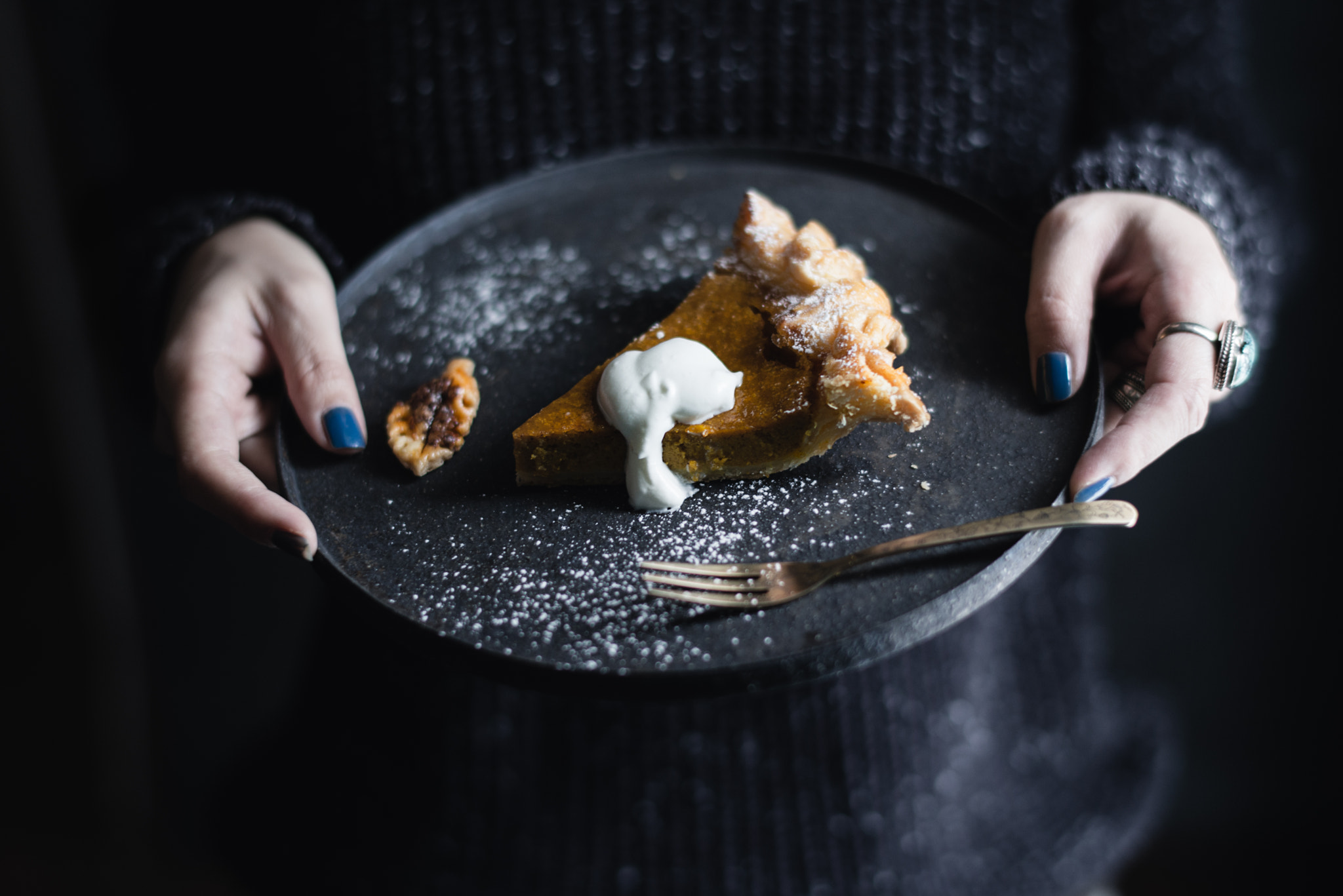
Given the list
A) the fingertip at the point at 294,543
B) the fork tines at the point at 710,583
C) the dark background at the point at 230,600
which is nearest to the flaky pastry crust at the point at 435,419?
the fingertip at the point at 294,543

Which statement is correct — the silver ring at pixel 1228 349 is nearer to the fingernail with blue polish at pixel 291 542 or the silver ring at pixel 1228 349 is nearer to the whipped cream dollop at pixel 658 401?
the whipped cream dollop at pixel 658 401

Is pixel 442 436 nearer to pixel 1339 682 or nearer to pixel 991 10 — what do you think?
pixel 991 10

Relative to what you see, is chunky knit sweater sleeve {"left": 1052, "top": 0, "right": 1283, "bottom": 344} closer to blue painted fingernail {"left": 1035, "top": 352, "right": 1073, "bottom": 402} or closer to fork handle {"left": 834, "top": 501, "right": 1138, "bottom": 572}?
blue painted fingernail {"left": 1035, "top": 352, "right": 1073, "bottom": 402}

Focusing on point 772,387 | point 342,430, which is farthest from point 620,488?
point 342,430

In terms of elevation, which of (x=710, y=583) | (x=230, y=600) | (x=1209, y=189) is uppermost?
(x=1209, y=189)

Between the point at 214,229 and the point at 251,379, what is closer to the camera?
the point at 251,379

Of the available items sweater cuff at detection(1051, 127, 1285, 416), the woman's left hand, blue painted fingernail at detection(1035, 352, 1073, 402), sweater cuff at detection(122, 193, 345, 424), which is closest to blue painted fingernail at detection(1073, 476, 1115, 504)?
the woman's left hand

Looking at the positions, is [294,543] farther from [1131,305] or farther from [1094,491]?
[1131,305]
